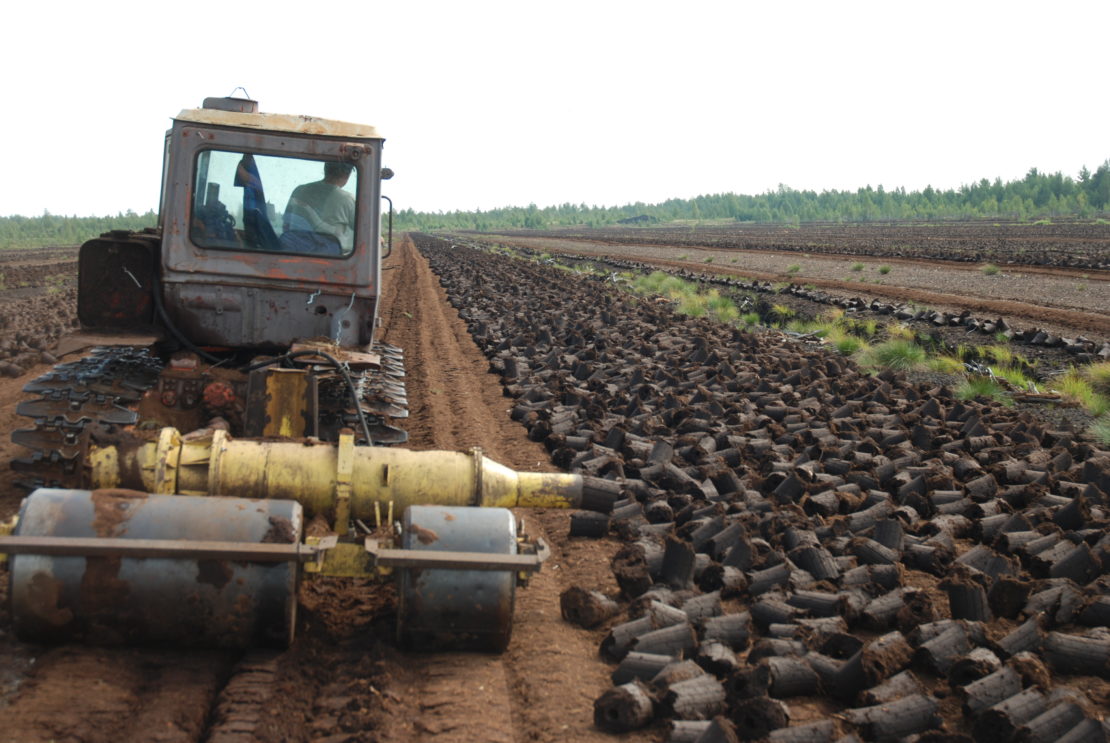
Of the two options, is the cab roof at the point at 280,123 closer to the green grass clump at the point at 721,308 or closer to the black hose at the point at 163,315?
the black hose at the point at 163,315

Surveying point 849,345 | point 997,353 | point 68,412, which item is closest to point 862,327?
point 849,345

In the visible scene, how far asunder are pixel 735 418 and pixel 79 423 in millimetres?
5681

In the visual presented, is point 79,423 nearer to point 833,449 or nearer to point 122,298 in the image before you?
point 122,298

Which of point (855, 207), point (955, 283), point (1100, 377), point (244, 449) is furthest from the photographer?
point (855, 207)

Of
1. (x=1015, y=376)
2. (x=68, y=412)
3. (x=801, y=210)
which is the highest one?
(x=801, y=210)

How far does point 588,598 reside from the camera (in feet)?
16.2

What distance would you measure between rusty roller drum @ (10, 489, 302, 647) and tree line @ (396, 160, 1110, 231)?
92.6 metres

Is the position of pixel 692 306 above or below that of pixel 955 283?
below

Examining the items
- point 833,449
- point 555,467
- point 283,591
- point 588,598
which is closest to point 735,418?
point 833,449

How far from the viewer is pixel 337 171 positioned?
6.96 metres

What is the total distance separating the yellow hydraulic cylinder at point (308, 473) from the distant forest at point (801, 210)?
196ft

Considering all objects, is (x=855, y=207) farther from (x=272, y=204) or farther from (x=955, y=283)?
(x=272, y=204)

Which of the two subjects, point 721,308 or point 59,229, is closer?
point 721,308

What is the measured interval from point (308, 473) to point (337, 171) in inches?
122
